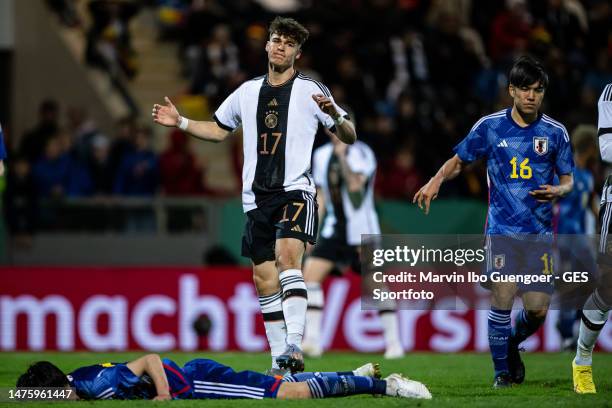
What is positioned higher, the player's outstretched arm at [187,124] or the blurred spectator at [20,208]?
the player's outstretched arm at [187,124]

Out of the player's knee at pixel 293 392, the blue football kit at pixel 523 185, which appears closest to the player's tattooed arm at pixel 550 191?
the blue football kit at pixel 523 185

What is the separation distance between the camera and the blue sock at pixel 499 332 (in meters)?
8.70

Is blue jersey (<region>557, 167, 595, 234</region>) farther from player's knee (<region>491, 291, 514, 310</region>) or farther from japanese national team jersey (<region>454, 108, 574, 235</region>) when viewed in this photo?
player's knee (<region>491, 291, 514, 310</region>)

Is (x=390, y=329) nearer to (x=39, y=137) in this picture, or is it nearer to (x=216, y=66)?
(x=39, y=137)

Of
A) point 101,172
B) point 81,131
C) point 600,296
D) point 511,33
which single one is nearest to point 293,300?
point 600,296

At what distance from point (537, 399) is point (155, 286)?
7.53 meters

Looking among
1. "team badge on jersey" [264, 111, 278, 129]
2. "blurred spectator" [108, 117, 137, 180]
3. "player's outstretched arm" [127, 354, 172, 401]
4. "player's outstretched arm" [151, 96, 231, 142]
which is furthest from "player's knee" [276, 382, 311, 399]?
"blurred spectator" [108, 117, 137, 180]

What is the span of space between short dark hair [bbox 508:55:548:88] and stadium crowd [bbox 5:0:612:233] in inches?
288

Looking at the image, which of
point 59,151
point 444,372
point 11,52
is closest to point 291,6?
point 11,52

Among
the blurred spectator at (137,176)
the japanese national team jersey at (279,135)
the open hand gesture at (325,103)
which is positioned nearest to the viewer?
the open hand gesture at (325,103)

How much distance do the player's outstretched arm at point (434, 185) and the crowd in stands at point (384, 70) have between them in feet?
23.4

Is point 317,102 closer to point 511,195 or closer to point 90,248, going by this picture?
point 511,195

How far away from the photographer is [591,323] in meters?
8.49

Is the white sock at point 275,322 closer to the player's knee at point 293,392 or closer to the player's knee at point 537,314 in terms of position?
the player's knee at point 293,392
